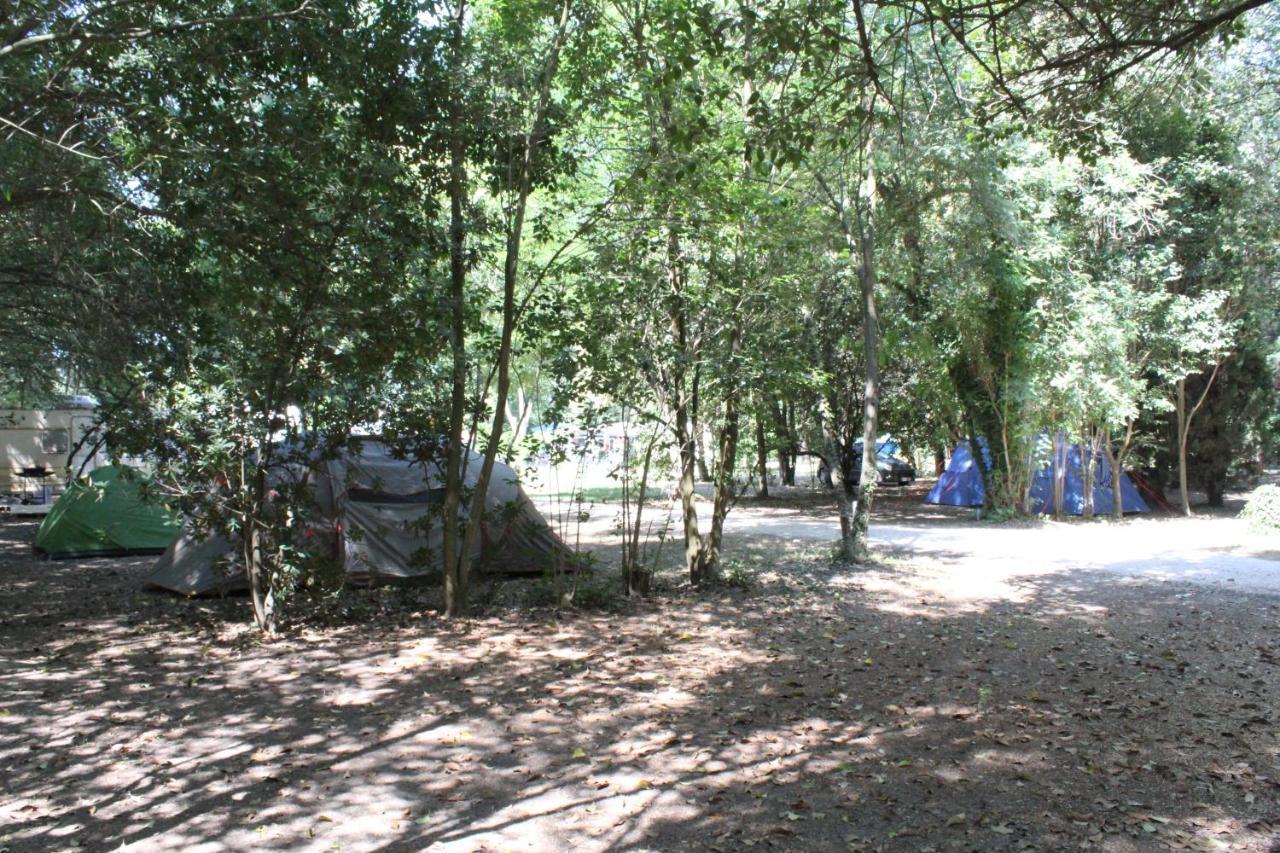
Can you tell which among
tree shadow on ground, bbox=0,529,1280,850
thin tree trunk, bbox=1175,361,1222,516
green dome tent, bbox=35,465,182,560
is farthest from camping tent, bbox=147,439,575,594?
thin tree trunk, bbox=1175,361,1222,516

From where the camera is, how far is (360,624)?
8.02 meters

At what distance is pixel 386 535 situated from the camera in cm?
965

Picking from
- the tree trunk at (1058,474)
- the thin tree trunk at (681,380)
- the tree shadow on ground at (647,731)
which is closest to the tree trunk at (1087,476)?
the tree trunk at (1058,474)

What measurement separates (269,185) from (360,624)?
12.8 ft

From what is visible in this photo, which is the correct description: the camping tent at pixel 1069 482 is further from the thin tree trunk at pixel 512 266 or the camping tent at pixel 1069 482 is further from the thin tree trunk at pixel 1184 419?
the thin tree trunk at pixel 512 266

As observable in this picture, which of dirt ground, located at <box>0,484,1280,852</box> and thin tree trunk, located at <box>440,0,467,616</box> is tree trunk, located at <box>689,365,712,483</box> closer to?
dirt ground, located at <box>0,484,1280,852</box>

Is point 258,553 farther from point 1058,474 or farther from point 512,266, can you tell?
point 1058,474

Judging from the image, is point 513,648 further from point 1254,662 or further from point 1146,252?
point 1146,252

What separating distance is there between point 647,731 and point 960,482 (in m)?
17.6

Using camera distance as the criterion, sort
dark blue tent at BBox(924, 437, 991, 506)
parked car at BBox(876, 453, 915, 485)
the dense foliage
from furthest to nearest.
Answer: parked car at BBox(876, 453, 915, 485) < dark blue tent at BBox(924, 437, 991, 506) < the dense foliage

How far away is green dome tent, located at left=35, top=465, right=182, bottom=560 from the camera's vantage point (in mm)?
12711

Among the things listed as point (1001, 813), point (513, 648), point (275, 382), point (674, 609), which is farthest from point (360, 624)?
→ point (1001, 813)

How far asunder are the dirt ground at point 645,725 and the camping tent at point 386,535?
0.48m

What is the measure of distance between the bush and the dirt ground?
5.76 metres
